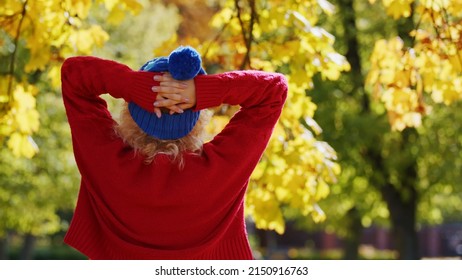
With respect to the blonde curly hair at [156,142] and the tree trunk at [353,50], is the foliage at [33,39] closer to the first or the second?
the blonde curly hair at [156,142]

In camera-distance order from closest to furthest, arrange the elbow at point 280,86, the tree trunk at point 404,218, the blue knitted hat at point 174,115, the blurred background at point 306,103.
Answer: the blue knitted hat at point 174,115
the elbow at point 280,86
the blurred background at point 306,103
the tree trunk at point 404,218

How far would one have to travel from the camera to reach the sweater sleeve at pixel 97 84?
7.62ft

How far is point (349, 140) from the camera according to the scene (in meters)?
11.3

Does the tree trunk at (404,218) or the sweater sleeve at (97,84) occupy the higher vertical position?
the sweater sleeve at (97,84)

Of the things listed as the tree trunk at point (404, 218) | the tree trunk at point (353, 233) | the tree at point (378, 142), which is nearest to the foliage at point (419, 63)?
the tree at point (378, 142)

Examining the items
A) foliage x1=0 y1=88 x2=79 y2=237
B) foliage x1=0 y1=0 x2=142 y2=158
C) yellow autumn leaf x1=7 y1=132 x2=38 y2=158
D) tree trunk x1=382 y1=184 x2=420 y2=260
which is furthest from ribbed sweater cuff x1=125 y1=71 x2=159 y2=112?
tree trunk x1=382 y1=184 x2=420 y2=260

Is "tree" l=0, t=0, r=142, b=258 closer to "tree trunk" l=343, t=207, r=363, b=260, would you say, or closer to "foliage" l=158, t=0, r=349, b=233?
"foliage" l=158, t=0, r=349, b=233

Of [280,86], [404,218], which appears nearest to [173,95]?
[280,86]

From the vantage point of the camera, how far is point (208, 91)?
2.32 meters

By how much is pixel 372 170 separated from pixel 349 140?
0.75 metres

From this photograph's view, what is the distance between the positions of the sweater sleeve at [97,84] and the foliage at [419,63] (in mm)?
2405

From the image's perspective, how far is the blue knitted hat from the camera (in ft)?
7.45

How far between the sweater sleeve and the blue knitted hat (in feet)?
0.13
